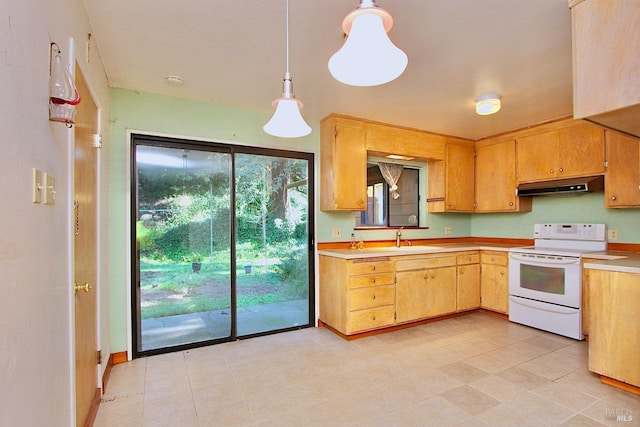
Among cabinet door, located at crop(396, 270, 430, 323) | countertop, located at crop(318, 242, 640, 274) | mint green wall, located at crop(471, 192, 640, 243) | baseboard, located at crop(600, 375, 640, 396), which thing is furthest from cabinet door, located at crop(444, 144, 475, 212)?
baseboard, located at crop(600, 375, 640, 396)

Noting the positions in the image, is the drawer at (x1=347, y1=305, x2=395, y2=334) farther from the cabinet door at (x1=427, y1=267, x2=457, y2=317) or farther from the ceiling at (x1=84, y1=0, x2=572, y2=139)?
the ceiling at (x1=84, y1=0, x2=572, y2=139)

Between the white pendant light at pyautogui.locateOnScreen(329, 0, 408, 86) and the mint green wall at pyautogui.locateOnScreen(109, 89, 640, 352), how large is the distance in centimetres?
241

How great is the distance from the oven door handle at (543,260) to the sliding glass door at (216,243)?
8.23 feet

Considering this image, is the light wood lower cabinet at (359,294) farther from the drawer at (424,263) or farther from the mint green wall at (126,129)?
the mint green wall at (126,129)

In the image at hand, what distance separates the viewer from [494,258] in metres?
4.17

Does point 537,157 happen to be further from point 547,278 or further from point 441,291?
point 441,291

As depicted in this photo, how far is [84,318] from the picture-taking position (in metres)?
1.93

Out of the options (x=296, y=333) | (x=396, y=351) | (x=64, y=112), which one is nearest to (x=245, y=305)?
(x=296, y=333)

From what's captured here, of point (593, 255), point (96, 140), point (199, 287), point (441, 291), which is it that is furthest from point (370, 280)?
point (96, 140)

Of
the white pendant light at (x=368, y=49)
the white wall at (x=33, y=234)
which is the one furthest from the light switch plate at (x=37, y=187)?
the white pendant light at (x=368, y=49)

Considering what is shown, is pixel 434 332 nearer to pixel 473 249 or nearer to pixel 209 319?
pixel 473 249

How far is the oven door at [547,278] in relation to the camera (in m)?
3.30

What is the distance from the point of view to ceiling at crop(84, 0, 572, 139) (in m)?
1.85

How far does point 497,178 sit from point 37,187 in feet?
15.9
